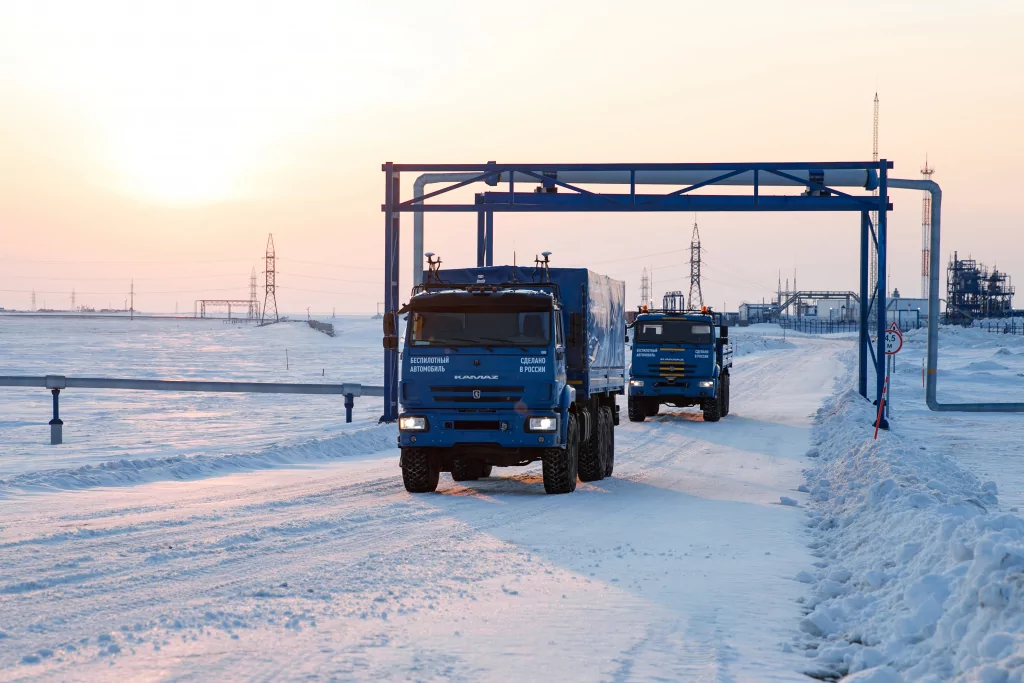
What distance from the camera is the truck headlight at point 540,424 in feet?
47.9

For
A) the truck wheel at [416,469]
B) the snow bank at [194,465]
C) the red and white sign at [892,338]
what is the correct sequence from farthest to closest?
the red and white sign at [892,338] → the snow bank at [194,465] → the truck wheel at [416,469]

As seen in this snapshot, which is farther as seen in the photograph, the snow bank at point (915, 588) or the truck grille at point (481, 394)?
the truck grille at point (481, 394)

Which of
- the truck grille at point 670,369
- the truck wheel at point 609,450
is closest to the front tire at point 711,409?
the truck grille at point 670,369

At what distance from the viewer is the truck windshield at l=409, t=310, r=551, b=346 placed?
14.7 metres

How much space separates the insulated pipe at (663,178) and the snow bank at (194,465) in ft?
22.6

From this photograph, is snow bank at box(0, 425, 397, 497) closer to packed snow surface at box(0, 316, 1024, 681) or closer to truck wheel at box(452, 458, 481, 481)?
packed snow surface at box(0, 316, 1024, 681)

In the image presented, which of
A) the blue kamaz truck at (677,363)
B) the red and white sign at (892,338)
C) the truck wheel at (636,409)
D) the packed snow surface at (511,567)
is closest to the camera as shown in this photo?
the packed snow surface at (511,567)

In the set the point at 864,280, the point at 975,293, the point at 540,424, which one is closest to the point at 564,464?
the point at 540,424

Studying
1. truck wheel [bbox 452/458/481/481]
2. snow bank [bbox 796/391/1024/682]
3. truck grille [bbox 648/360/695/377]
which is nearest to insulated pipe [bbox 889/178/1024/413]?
truck grille [bbox 648/360/695/377]

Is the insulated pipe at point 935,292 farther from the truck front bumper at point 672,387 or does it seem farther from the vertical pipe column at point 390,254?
the vertical pipe column at point 390,254

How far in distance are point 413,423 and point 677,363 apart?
1583 cm

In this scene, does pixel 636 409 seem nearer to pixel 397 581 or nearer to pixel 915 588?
pixel 397 581

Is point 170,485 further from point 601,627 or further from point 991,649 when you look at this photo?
point 991,649

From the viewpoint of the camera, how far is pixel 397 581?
9211 millimetres
